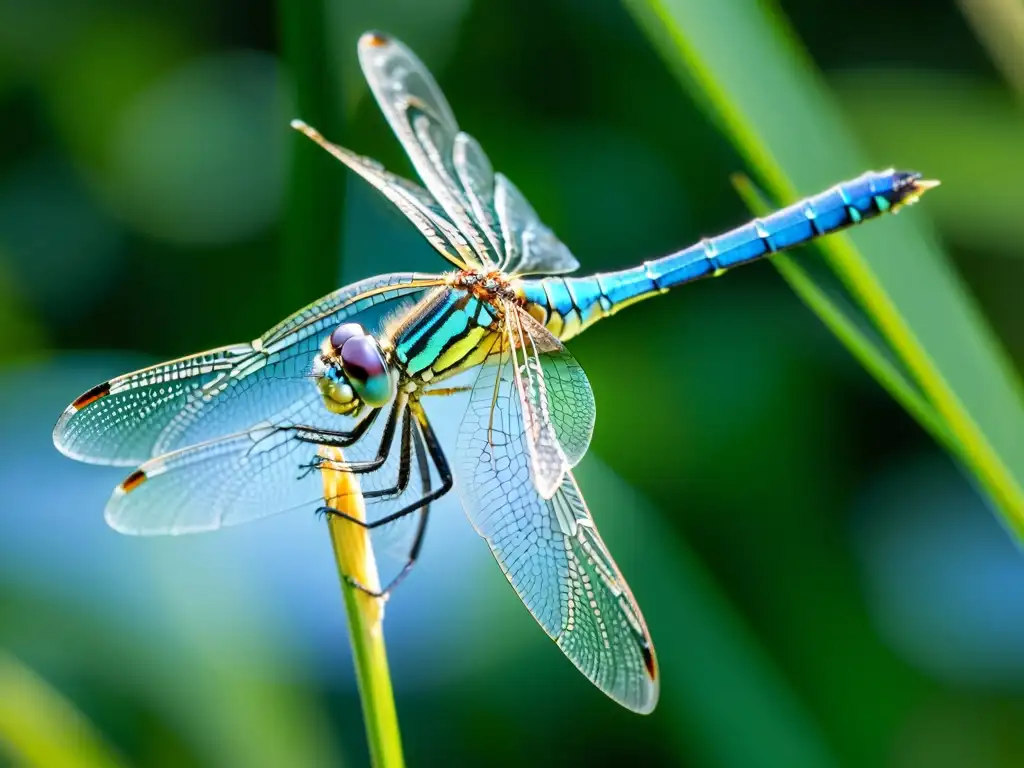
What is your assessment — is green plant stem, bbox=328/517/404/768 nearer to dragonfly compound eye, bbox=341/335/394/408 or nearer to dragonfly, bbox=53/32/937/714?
dragonfly, bbox=53/32/937/714

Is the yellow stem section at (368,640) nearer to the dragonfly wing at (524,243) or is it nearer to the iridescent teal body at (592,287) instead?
the iridescent teal body at (592,287)

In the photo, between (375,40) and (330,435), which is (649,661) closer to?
(330,435)

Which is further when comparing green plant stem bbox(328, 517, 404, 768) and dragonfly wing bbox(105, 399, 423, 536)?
dragonfly wing bbox(105, 399, 423, 536)

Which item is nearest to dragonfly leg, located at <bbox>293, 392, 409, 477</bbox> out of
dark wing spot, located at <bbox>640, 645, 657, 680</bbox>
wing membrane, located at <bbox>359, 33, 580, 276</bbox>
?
wing membrane, located at <bbox>359, 33, 580, 276</bbox>

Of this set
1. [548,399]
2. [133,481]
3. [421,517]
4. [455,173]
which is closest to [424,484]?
[421,517]

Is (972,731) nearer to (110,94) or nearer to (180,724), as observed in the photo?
(180,724)
